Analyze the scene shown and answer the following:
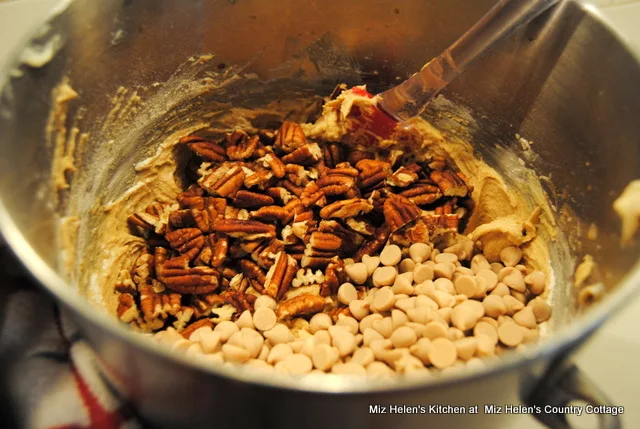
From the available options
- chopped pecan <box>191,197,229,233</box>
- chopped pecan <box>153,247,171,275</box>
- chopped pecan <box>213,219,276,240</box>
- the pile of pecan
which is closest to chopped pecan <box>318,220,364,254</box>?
the pile of pecan

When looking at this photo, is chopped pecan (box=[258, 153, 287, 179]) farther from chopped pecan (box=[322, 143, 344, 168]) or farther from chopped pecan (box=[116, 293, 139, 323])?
chopped pecan (box=[116, 293, 139, 323])

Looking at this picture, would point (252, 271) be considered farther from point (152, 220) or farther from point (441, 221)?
point (441, 221)

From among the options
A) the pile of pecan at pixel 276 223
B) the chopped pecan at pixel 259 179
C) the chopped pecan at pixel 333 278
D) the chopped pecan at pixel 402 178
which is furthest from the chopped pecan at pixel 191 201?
the chopped pecan at pixel 402 178

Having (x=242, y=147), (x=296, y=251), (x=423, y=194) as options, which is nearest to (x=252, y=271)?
(x=296, y=251)

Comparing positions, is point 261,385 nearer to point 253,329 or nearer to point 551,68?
point 253,329

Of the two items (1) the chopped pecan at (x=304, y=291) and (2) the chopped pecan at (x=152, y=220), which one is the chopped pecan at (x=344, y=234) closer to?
(1) the chopped pecan at (x=304, y=291)
